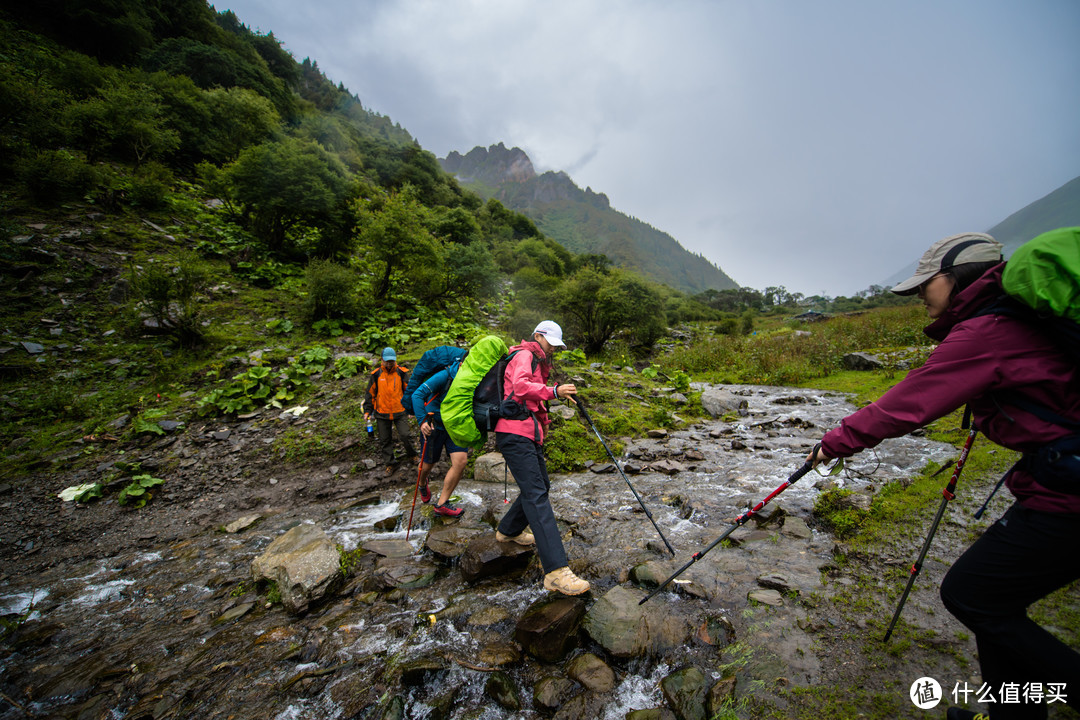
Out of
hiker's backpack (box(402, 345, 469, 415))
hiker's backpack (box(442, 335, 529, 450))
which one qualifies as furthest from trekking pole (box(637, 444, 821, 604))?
hiker's backpack (box(402, 345, 469, 415))

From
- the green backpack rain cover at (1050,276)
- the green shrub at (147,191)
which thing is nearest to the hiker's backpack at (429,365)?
the green backpack rain cover at (1050,276)

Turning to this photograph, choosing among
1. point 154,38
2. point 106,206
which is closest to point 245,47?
point 154,38

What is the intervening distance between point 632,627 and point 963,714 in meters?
2.00

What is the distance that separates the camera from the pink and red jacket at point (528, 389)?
13.1 feet

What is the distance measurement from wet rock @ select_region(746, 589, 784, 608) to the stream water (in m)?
0.08

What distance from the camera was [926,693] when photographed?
2.36 m

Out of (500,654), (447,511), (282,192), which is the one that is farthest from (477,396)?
(282,192)

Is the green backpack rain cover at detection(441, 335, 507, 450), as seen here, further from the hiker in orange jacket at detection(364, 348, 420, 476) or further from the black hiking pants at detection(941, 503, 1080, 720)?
the black hiking pants at detection(941, 503, 1080, 720)

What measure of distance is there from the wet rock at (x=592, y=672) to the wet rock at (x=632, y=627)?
135 millimetres

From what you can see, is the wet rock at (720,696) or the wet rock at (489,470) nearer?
the wet rock at (720,696)

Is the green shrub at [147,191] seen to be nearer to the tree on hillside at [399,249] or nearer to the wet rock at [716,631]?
the tree on hillside at [399,249]

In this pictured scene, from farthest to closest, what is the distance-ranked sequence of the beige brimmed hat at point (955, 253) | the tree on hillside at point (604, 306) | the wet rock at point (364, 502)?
the tree on hillside at point (604, 306)
the wet rock at point (364, 502)
the beige brimmed hat at point (955, 253)

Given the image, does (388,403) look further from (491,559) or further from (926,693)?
(926,693)

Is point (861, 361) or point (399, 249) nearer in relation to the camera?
point (861, 361)
